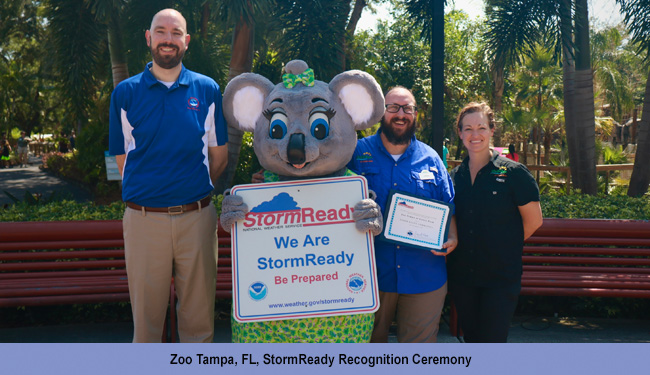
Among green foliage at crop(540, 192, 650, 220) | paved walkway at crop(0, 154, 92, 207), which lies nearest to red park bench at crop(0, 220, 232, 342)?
green foliage at crop(540, 192, 650, 220)

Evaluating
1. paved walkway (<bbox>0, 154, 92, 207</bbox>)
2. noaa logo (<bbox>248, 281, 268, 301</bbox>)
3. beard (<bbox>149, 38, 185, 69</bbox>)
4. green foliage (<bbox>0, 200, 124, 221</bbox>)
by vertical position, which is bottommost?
paved walkway (<bbox>0, 154, 92, 207</bbox>)

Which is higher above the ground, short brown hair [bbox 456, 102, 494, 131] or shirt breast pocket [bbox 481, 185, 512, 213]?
short brown hair [bbox 456, 102, 494, 131]

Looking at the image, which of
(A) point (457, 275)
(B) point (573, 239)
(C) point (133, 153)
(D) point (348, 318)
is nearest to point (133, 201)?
(C) point (133, 153)

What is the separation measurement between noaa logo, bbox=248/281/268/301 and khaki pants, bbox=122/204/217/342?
1.15 ft

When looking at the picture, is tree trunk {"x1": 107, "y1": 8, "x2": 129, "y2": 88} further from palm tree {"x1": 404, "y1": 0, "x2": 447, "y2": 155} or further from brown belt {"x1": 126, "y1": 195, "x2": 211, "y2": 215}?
brown belt {"x1": 126, "y1": 195, "x2": 211, "y2": 215}

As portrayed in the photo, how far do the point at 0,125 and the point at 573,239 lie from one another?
35.4 meters

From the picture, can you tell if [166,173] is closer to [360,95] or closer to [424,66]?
[360,95]

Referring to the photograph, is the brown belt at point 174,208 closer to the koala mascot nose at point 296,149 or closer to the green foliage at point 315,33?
the koala mascot nose at point 296,149

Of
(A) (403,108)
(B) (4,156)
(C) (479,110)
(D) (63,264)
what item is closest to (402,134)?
(A) (403,108)

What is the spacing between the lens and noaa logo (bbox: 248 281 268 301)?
276 centimetres

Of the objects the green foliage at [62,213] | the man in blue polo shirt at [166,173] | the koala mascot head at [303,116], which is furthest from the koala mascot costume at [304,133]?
the green foliage at [62,213]

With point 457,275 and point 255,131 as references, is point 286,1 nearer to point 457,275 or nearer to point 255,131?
point 255,131

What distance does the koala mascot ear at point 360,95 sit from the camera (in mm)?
2871

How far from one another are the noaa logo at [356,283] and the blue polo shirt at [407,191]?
0.66ft
